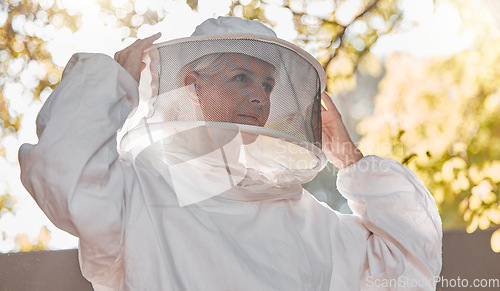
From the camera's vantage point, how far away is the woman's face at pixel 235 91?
122cm

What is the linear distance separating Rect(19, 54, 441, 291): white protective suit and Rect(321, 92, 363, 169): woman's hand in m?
0.13

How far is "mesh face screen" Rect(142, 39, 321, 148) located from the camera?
3.99 feet

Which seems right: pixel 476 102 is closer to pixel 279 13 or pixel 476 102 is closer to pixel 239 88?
pixel 279 13

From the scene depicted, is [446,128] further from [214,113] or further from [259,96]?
[214,113]

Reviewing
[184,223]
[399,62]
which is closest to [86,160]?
[184,223]

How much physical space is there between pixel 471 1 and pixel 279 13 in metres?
1.30

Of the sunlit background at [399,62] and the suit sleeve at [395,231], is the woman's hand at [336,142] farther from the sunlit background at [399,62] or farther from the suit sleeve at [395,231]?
the sunlit background at [399,62]

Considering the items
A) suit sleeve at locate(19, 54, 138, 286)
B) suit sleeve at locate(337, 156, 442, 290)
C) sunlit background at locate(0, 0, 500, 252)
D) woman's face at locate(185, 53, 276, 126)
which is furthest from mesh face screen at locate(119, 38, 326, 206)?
sunlit background at locate(0, 0, 500, 252)

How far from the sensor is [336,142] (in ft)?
5.32

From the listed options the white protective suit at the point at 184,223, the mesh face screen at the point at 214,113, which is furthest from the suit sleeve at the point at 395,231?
the mesh face screen at the point at 214,113

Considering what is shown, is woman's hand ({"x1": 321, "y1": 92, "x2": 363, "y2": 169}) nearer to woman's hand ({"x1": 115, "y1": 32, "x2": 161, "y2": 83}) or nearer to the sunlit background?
woman's hand ({"x1": 115, "y1": 32, "x2": 161, "y2": 83})

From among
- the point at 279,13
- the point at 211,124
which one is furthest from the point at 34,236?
the point at 211,124

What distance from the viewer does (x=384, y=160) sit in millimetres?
1529

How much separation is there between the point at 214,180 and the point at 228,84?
243mm
